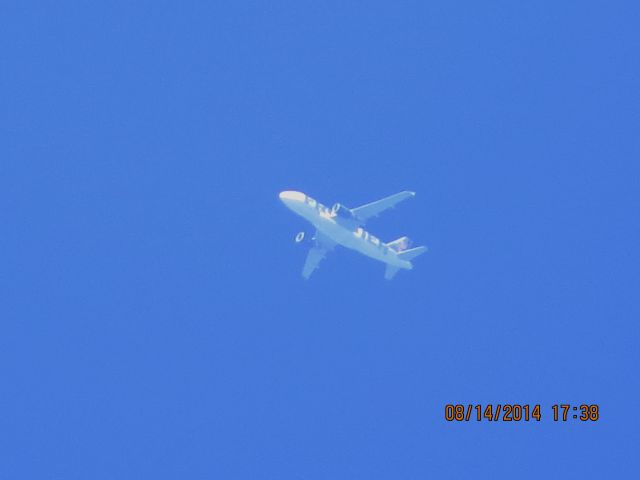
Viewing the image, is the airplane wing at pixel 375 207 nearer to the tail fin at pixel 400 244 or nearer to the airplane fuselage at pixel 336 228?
the airplane fuselage at pixel 336 228

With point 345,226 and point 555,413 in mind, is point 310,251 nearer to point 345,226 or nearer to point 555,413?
point 345,226

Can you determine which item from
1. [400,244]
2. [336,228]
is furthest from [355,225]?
[400,244]

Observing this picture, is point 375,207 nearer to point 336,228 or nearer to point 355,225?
point 355,225

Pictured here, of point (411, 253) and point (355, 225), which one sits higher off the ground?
point (411, 253)

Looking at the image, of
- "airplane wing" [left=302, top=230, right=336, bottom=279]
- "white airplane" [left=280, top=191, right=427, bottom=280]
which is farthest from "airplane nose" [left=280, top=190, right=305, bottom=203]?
"airplane wing" [left=302, top=230, right=336, bottom=279]

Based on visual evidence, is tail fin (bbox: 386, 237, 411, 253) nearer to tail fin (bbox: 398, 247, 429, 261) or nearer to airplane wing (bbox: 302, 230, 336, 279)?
tail fin (bbox: 398, 247, 429, 261)
